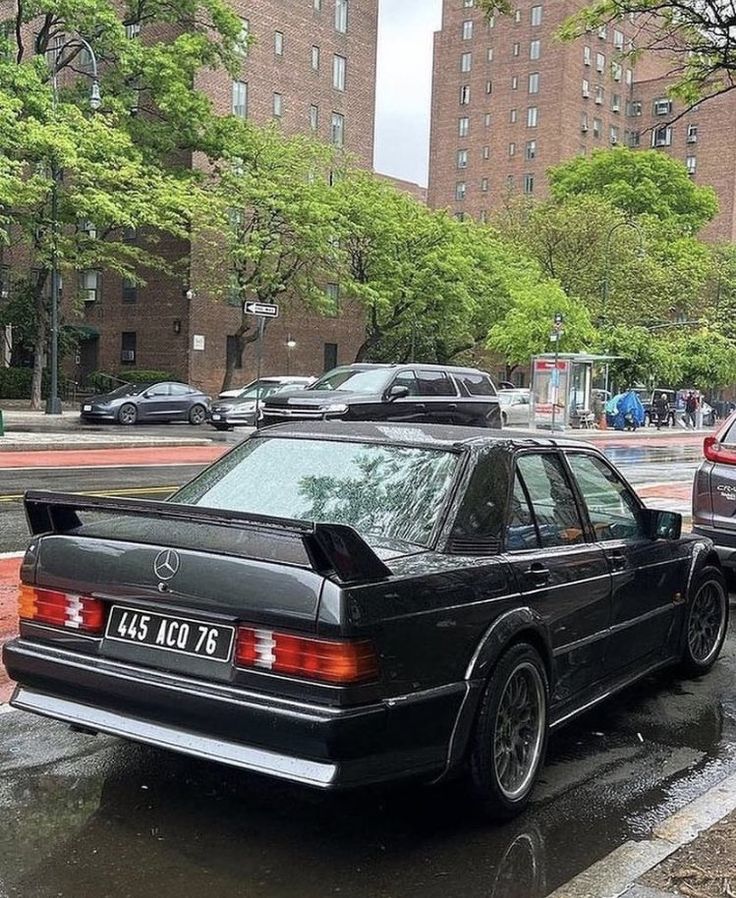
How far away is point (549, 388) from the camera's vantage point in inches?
1547

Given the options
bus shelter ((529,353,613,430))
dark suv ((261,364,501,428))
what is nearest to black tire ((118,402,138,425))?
dark suv ((261,364,501,428))

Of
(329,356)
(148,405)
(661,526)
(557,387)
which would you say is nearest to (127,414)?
(148,405)

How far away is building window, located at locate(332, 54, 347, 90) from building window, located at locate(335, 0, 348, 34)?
4.41 ft

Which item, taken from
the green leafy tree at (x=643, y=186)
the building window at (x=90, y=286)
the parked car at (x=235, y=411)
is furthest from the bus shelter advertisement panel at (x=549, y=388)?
the green leafy tree at (x=643, y=186)

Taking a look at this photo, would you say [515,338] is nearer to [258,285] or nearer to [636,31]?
[258,285]

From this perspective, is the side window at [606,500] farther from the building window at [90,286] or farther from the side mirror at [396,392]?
the building window at [90,286]

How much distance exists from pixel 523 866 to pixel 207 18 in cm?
4024

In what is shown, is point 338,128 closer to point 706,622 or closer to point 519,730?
point 706,622

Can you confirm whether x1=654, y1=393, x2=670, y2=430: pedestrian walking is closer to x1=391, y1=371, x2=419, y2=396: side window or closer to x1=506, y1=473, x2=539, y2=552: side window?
x1=391, y1=371, x2=419, y2=396: side window

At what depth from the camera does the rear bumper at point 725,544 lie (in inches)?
320

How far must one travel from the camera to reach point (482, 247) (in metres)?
45.1

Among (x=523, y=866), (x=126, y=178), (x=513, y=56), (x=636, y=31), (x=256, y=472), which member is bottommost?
(x=523, y=866)

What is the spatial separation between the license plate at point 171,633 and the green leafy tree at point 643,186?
68.1m

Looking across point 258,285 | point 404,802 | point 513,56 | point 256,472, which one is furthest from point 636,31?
point 513,56
